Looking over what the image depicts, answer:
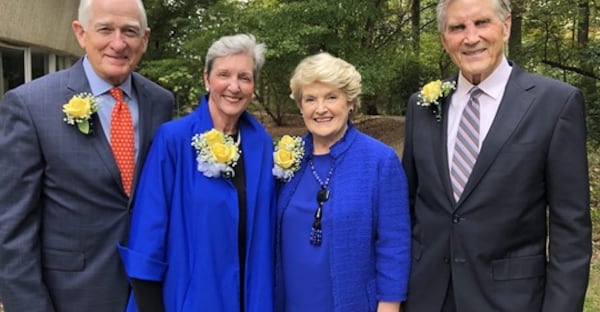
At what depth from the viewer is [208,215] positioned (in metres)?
2.79

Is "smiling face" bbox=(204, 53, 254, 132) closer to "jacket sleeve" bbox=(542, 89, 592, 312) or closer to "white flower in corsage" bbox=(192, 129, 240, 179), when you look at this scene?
"white flower in corsage" bbox=(192, 129, 240, 179)

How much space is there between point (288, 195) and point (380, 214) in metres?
0.51

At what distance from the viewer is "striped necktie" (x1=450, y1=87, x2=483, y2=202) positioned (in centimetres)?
270

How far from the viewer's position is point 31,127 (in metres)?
2.67

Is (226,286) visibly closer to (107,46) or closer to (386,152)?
(386,152)

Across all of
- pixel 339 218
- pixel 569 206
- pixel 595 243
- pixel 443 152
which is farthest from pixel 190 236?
pixel 595 243

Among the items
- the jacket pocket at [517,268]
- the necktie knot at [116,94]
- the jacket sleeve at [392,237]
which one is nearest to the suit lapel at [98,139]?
the necktie knot at [116,94]

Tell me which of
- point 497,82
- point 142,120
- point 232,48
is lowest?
point 142,120

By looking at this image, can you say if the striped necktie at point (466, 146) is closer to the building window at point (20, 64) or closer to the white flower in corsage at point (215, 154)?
the white flower in corsage at point (215, 154)

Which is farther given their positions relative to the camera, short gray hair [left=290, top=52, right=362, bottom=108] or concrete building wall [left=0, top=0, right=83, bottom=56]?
concrete building wall [left=0, top=0, right=83, bottom=56]

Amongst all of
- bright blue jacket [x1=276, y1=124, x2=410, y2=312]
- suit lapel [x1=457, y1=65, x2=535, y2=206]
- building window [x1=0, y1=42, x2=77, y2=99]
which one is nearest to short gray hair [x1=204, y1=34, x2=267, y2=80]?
bright blue jacket [x1=276, y1=124, x2=410, y2=312]

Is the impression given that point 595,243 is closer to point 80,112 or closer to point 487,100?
point 487,100

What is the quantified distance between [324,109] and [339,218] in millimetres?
Result: 588

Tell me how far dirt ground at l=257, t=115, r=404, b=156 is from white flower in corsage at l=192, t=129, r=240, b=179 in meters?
13.1
